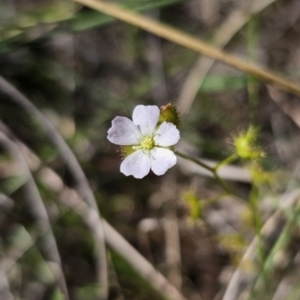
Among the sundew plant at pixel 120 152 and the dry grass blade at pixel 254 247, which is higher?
the sundew plant at pixel 120 152

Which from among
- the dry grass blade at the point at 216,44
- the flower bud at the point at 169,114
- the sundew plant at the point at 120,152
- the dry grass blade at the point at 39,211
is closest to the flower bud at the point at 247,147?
the flower bud at the point at 169,114

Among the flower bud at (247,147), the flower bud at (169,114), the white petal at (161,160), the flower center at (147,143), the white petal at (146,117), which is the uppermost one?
the flower bud at (247,147)

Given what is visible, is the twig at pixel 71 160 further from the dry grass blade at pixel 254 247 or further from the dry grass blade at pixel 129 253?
the dry grass blade at pixel 254 247

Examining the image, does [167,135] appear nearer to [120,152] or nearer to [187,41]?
[187,41]

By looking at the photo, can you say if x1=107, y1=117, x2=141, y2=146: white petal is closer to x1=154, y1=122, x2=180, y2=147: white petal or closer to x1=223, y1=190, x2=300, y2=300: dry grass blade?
x1=154, y1=122, x2=180, y2=147: white petal

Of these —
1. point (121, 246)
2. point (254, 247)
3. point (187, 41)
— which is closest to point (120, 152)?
point (121, 246)

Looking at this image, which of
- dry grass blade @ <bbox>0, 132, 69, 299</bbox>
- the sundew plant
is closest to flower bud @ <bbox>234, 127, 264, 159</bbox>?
the sundew plant

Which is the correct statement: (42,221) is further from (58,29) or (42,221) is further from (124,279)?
(58,29)

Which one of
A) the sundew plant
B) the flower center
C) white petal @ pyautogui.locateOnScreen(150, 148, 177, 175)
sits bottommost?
white petal @ pyautogui.locateOnScreen(150, 148, 177, 175)
